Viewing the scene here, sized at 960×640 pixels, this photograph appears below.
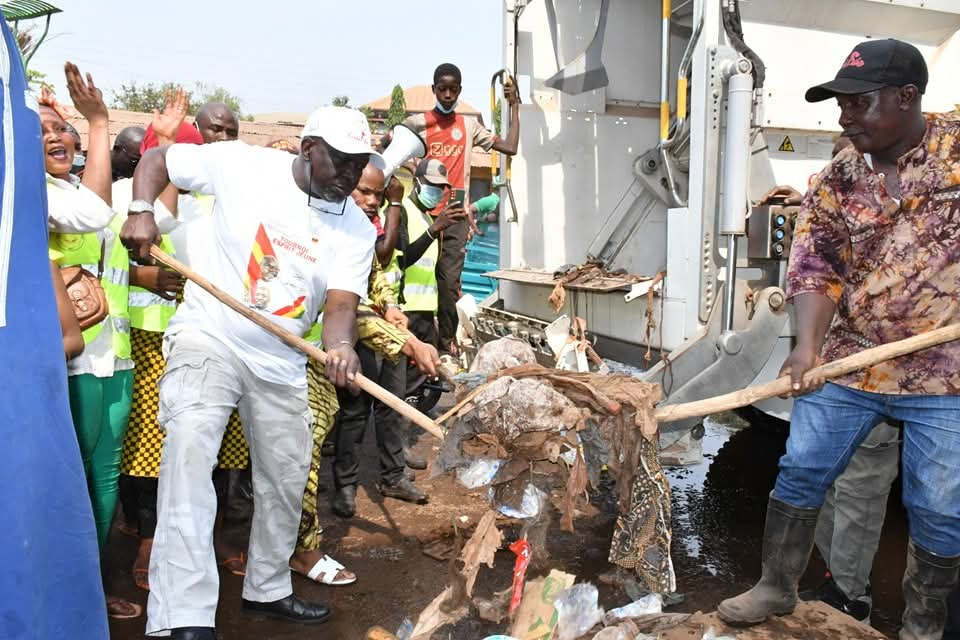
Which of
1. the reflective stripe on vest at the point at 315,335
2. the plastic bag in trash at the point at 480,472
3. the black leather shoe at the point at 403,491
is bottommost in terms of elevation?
the black leather shoe at the point at 403,491

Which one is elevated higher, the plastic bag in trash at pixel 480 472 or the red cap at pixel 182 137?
the red cap at pixel 182 137

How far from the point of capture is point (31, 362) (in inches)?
59.7

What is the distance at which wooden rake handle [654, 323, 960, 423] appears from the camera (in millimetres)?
2295

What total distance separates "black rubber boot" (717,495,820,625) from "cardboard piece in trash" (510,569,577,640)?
25.2 inches

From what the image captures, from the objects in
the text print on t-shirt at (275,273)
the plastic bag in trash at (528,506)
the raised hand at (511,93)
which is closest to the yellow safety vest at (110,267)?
the text print on t-shirt at (275,273)

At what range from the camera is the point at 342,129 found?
2.73 meters

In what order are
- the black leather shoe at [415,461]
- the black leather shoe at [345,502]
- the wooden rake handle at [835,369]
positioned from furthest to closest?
1. the black leather shoe at [415,461]
2. the black leather shoe at [345,502]
3. the wooden rake handle at [835,369]

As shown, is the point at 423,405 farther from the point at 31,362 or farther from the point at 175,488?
the point at 31,362

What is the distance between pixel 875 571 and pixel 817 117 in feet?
7.44

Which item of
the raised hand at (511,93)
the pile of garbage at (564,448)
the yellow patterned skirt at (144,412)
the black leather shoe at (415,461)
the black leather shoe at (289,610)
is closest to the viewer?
the pile of garbage at (564,448)

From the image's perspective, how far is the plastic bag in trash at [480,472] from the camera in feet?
8.56

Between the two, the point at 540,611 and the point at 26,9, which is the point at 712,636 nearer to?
the point at 540,611

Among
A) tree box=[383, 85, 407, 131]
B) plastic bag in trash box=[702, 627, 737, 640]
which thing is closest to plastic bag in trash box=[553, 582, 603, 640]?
plastic bag in trash box=[702, 627, 737, 640]

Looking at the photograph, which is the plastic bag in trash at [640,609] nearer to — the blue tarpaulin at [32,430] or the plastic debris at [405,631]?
the plastic debris at [405,631]
